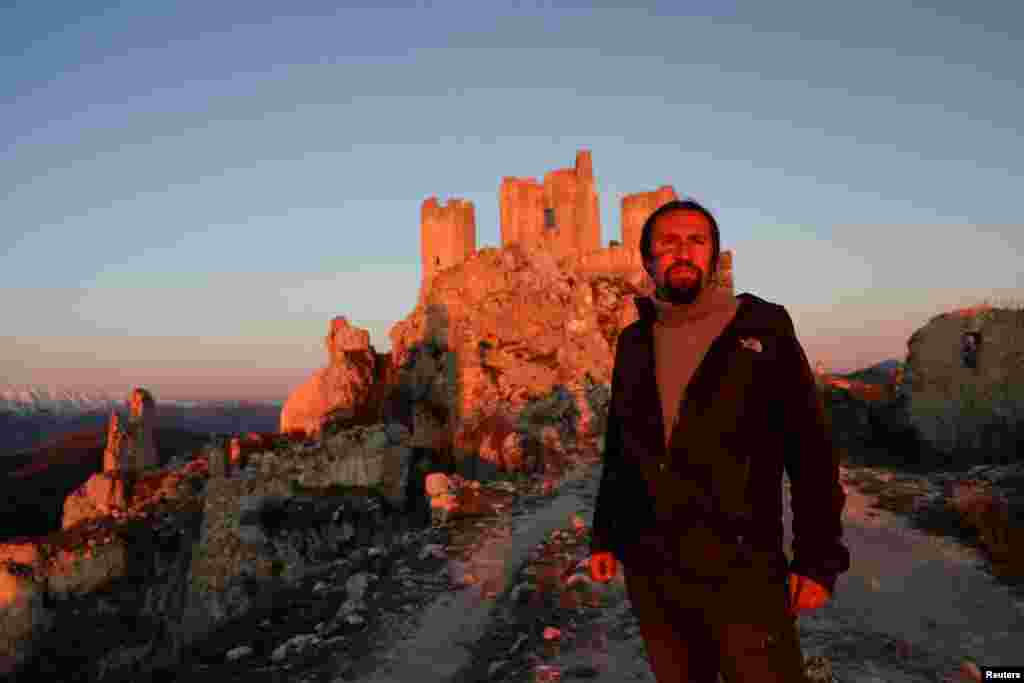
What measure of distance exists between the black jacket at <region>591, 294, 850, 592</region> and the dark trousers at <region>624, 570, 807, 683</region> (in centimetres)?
13

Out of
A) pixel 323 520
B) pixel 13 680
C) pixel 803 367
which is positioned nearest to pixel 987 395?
pixel 803 367

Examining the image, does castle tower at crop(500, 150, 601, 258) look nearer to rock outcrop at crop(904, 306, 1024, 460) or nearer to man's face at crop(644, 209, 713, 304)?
rock outcrop at crop(904, 306, 1024, 460)

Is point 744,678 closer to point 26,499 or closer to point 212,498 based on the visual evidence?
point 212,498

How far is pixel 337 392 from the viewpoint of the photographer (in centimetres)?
3656

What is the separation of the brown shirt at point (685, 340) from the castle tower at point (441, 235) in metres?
51.8

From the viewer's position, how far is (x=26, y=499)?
197 ft

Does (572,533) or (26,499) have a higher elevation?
(572,533)

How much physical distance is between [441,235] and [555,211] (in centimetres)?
1119

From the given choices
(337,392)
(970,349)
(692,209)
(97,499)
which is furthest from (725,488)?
(97,499)

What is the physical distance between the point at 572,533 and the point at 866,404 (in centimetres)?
1946

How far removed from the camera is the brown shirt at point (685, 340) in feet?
8.21

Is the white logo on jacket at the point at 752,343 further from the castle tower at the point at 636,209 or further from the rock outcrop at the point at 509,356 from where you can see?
the castle tower at the point at 636,209

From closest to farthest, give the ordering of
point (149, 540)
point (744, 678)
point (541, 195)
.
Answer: point (744, 678), point (149, 540), point (541, 195)

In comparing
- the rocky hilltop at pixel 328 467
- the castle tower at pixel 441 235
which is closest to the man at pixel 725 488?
the rocky hilltop at pixel 328 467
